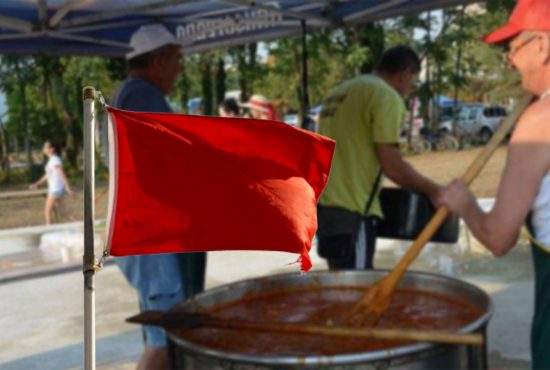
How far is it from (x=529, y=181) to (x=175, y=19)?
4.67m

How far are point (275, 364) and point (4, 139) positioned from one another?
29273mm

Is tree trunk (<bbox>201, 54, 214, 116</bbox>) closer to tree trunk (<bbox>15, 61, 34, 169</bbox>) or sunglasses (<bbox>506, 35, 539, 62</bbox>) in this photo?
tree trunk (<bbox>15, 61, 34, 169</bbox>)

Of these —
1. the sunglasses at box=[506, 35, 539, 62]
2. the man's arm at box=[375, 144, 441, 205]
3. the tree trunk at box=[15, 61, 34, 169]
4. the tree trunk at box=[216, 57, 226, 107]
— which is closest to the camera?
the sunglasses at box=[506, 35, 539, 62]

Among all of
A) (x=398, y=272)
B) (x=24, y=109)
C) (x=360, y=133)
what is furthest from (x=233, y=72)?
(x=398, y=272)

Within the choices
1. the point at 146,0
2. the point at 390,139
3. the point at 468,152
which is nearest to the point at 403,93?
the point at 390,139

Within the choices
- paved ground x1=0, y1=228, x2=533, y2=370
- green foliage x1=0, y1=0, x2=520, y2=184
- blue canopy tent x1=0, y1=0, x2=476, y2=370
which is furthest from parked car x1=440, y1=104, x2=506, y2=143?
blue canopy tent x1=0, y1=0, x2=476, y2=370

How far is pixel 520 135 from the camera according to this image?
2.07 m

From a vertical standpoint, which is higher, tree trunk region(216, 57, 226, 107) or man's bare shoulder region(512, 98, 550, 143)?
tree trunk region(216, 57, 226, 107)

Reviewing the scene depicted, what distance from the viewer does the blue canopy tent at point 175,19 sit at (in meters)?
5.62

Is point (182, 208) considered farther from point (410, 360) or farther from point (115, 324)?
→ point (115, 324)

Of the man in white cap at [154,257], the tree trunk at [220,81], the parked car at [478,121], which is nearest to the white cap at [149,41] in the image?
the man in white cap at [154,257]

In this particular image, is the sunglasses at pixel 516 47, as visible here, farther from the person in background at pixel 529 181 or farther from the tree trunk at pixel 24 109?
the tree trunk at pixel 24 109

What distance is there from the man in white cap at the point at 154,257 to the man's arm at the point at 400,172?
49.2 inches

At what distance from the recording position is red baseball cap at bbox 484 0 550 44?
212 centimetres
